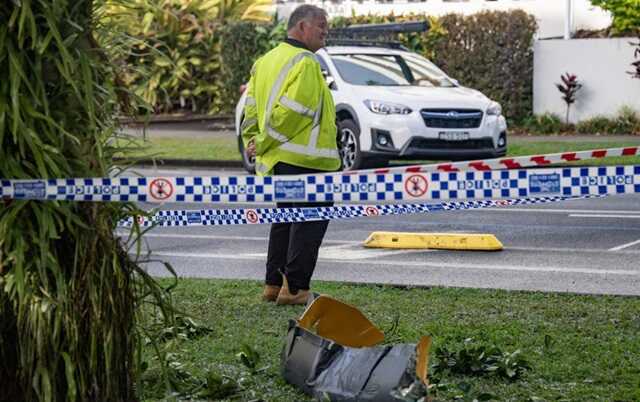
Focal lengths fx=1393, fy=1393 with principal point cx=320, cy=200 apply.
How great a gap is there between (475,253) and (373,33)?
1317 cm

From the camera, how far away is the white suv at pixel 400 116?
698 inches

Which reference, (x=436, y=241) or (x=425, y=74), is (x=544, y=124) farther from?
(x=436, y=241)

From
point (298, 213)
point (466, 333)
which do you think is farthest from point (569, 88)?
point (466, 333)

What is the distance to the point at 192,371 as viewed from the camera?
6.43 m

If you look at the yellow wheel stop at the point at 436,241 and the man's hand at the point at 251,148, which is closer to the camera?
the man's hand at the point at 251,148

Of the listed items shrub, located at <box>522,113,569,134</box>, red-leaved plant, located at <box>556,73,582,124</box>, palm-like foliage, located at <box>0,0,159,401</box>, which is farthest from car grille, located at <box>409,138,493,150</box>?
palm-like foliage, located at <box>0,0,159,401</box>

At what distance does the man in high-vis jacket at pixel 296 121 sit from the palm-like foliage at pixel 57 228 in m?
3.00

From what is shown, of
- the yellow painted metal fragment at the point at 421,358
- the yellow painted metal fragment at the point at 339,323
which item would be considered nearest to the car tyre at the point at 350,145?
the yellow painted metal fragment at the point at 339,323

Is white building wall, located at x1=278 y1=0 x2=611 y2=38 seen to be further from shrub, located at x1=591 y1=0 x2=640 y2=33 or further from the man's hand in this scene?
the man's hand

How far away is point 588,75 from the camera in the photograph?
945 inches

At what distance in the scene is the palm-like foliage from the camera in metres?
4.88

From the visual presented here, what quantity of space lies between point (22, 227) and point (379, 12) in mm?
24158

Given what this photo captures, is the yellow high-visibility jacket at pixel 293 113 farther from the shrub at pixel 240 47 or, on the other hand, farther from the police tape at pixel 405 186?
the shrub at pixel 240 47

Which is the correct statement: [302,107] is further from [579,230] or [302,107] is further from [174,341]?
[579,230]
